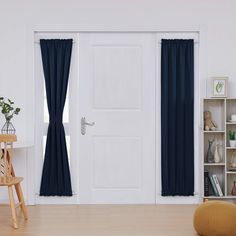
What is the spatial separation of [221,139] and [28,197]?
235cm

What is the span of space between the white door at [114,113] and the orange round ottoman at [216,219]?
1.58 metres

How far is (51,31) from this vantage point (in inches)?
221

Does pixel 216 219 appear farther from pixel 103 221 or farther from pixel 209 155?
pixel 209 155

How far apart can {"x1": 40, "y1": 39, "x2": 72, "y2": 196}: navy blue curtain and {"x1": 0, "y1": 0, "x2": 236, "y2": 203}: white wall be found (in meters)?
0.21

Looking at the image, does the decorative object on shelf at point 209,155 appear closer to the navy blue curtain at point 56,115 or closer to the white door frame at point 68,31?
the white door frame at point 68,31

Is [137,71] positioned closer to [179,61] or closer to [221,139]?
[179,61]

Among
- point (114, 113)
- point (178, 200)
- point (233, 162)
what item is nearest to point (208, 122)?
point (233, 162)

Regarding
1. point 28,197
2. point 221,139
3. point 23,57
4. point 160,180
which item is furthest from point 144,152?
point 23,57

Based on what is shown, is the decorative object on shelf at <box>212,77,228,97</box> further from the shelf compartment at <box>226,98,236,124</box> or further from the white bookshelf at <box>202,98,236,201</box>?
the shelf compartment at <box>226,98,236,124</box>

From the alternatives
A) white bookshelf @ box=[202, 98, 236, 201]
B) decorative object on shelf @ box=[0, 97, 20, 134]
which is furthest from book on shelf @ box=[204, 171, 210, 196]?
decorative object on shelf @ box=[0, 97, 20, 134]

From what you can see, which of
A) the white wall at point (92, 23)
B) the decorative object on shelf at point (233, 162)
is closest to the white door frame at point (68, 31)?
the white wall at point (92, 23)

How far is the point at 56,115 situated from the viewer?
562cm

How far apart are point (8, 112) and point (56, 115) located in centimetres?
60

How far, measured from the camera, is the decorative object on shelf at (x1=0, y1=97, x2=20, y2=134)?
520 cm
